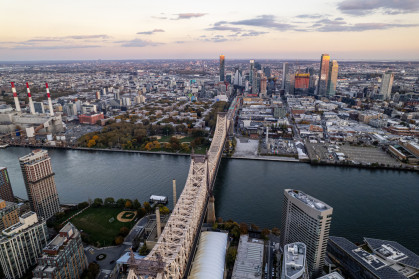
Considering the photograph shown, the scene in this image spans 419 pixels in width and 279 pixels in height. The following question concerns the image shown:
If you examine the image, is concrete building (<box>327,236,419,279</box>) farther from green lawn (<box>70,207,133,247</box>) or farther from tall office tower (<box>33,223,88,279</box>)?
tall office tower (<box>33,223,88,279</box>)

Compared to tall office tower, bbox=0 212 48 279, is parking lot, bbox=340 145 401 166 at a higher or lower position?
lower

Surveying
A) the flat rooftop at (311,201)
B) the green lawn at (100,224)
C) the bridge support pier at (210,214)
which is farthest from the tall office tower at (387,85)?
the green lawn at (100,224)

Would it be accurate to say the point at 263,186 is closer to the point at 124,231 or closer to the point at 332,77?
the point at 124,231

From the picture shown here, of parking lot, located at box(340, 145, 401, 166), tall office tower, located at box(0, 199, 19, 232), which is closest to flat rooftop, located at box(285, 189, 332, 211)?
tall office tower, located at box(0, 199, 19, 232)

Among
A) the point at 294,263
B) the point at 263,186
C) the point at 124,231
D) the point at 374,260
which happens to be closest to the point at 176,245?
the point at 294,263

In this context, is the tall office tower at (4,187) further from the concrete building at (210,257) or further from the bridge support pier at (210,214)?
the concrete building at (210,257)
